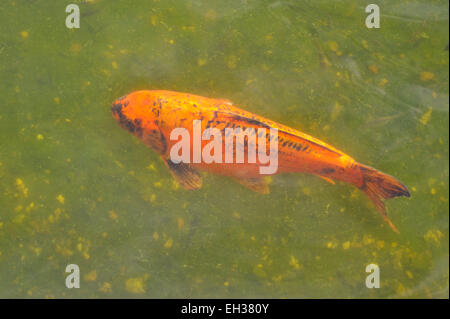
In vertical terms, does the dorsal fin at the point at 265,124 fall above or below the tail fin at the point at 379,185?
above

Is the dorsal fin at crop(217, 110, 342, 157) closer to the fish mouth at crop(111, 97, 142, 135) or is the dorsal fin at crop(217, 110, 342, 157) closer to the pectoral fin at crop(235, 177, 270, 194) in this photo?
the pectoral fin at crop(235, 177, 270, 194)

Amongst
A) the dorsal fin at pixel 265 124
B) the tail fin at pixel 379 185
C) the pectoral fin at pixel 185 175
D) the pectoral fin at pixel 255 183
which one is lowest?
the tail fin at pixel 379 185

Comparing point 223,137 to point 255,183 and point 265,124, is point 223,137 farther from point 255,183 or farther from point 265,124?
point 255,183

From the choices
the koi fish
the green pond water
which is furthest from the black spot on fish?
the green pond water

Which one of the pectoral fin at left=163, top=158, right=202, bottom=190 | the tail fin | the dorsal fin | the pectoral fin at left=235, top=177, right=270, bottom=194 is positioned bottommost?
the tail fin

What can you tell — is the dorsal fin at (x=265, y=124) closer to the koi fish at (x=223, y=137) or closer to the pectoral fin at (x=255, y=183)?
the koi fish at (x=223, y=137)

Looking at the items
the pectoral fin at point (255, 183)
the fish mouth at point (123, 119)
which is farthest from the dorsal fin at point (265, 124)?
A: the fish mouth at point (123, 119)

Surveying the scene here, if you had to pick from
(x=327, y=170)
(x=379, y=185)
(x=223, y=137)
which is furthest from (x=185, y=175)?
(x=379, y=185)
